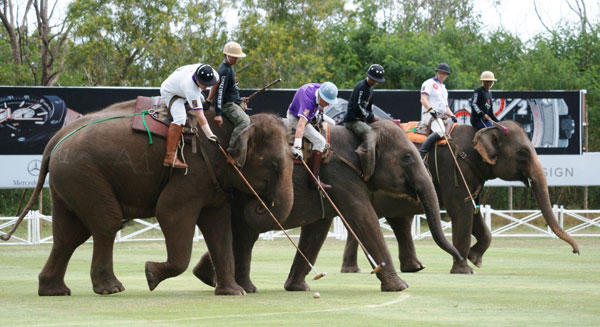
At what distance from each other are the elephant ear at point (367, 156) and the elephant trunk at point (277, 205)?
4.42 feet

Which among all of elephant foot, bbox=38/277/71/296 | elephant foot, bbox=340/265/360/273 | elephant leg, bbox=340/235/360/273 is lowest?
elephant foot, bbox=340/265/360/273

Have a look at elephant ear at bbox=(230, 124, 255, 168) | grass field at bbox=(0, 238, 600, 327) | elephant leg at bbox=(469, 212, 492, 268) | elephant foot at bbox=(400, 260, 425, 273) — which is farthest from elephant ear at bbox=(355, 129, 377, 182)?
elephant leg at bbox=(469, 212, 492, 268)

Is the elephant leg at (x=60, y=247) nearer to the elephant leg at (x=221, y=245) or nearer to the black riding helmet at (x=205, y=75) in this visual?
the elephant leg at (x=221, y=245)

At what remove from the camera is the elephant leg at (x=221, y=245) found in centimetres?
1512

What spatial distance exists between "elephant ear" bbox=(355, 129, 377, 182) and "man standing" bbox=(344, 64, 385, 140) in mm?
300

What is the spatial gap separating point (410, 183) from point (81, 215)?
488 cm

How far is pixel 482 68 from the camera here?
5550 centimetres

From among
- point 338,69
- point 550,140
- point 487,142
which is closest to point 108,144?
point 487,142

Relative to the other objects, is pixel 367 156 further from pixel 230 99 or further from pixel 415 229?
pixel 415 229

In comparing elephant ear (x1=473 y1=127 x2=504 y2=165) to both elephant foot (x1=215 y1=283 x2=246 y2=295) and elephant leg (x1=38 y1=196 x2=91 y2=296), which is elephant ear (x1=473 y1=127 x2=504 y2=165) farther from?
elephant leg (x1=38 y1=196 x2=91 y2=296)

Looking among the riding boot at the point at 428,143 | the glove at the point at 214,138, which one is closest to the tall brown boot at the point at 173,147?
the glove at the point at 214,138

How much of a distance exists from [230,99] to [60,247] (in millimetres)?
3073

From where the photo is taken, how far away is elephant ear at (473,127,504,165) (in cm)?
2136

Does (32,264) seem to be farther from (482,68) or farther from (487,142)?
(482,68)
